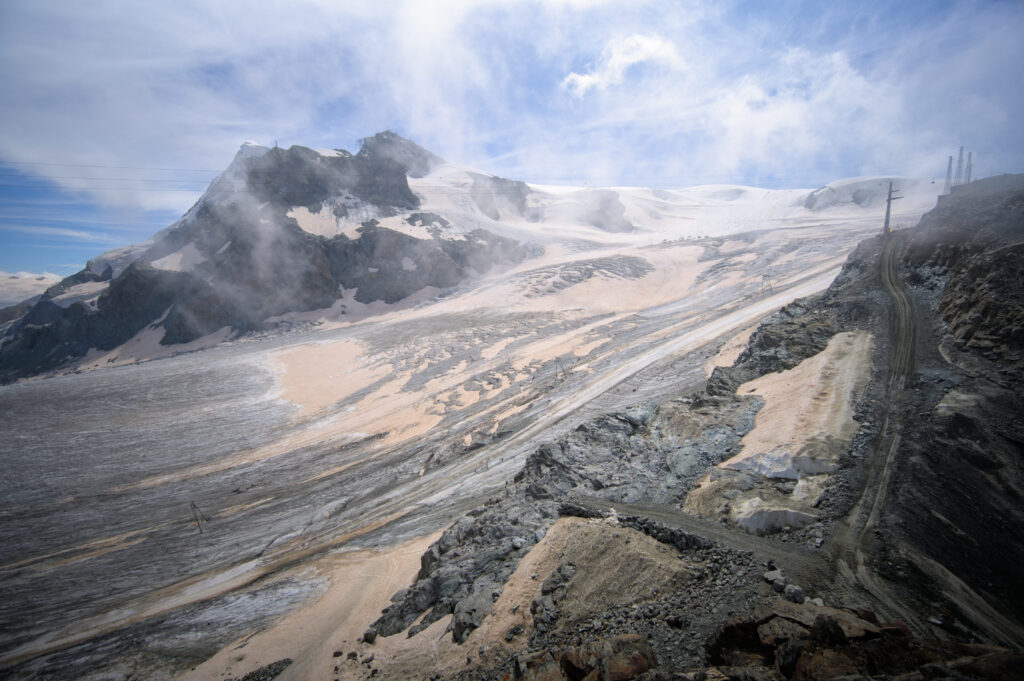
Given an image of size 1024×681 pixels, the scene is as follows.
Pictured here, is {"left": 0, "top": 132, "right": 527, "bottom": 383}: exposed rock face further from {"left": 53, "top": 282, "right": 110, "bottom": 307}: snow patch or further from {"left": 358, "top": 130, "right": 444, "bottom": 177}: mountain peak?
{"left": 358, "top": 130, "right": 444, "bottom": 177}: mountain peak

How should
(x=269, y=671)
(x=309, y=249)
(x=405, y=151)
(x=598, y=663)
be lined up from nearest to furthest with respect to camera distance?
(x=598, y=663) → (x=269, y=671) → (x=309, y=249) → (x=405, y=151)

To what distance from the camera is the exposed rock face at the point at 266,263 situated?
195 ft

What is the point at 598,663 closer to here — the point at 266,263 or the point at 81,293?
the point at 266,263

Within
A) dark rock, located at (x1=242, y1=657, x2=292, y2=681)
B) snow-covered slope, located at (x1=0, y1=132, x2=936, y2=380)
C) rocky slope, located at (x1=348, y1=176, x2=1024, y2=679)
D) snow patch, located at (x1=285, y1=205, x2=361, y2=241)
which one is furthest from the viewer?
snow patch, located at (x1=285, y1=205, x2=361, y2=241)

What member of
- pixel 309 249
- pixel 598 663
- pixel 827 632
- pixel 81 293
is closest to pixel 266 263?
pixel 309 249

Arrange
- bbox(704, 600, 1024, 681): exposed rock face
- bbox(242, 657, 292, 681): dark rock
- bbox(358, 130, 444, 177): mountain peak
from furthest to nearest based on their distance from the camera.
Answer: bbox(358, 130, 444, 177): mountain peak < bbox(242, 657, 292, 681): dark rock < bbox(704, 600, 1024, 681): exposed rock face

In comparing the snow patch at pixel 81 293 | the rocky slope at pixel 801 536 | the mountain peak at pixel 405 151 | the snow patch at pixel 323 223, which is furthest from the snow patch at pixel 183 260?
the rocky slope at pixel 801 536

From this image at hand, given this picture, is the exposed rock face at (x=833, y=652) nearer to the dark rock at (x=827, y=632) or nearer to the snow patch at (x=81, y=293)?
the dark rock at (x=827, y=632)

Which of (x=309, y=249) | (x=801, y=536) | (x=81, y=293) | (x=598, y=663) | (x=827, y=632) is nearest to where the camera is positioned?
(x=827, y=632)

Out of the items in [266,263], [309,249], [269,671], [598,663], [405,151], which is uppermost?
[405,151]

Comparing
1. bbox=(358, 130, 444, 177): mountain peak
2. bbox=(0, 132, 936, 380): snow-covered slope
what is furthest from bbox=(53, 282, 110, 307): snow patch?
bbox=(358, 130, 444, 177): mountain peak

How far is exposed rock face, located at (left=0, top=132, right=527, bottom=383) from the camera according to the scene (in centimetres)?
5956

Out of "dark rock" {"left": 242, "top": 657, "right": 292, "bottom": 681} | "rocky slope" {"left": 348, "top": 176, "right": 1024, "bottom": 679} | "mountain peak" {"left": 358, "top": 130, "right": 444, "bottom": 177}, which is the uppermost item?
"mountain peak" {"left": 358, "top": 130, "right": 444, "bottom": 177}

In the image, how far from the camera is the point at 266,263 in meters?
62.1
